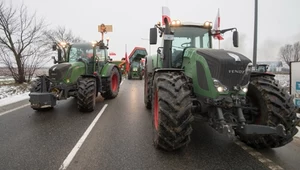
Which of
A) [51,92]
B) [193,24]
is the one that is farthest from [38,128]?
[193,24]

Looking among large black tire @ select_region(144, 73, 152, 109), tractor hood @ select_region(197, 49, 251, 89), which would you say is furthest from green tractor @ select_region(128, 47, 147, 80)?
tractor hood @ select_region(197, 49, 251, 89)

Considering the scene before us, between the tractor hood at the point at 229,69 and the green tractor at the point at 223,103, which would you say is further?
the tractor hood at the point at 229,69

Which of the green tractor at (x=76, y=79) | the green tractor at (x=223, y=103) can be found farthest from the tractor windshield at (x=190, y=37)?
the green tractor at (x=76, y=79)

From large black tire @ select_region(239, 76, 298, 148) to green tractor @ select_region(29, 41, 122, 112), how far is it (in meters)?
4.59

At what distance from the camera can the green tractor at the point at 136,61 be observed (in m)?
23.8

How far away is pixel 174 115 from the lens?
10.6 ft

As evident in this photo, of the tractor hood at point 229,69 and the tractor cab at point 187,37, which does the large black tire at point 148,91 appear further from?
the tractor hood at point 229,69

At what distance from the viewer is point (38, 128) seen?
5070mm

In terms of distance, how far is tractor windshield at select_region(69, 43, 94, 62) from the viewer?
821 centimetres

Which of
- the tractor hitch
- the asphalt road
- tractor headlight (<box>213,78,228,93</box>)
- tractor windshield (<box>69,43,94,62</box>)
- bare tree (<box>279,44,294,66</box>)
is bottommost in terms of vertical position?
the asphalt road

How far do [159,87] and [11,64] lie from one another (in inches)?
644

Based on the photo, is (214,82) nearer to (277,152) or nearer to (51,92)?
(277,152)

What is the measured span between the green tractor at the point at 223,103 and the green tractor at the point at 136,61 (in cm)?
2006

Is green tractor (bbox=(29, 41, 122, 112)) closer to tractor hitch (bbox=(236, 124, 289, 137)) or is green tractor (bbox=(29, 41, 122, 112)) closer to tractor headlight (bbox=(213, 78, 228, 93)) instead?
tractor headlight (bbox=(213, 78, 228, 93))
